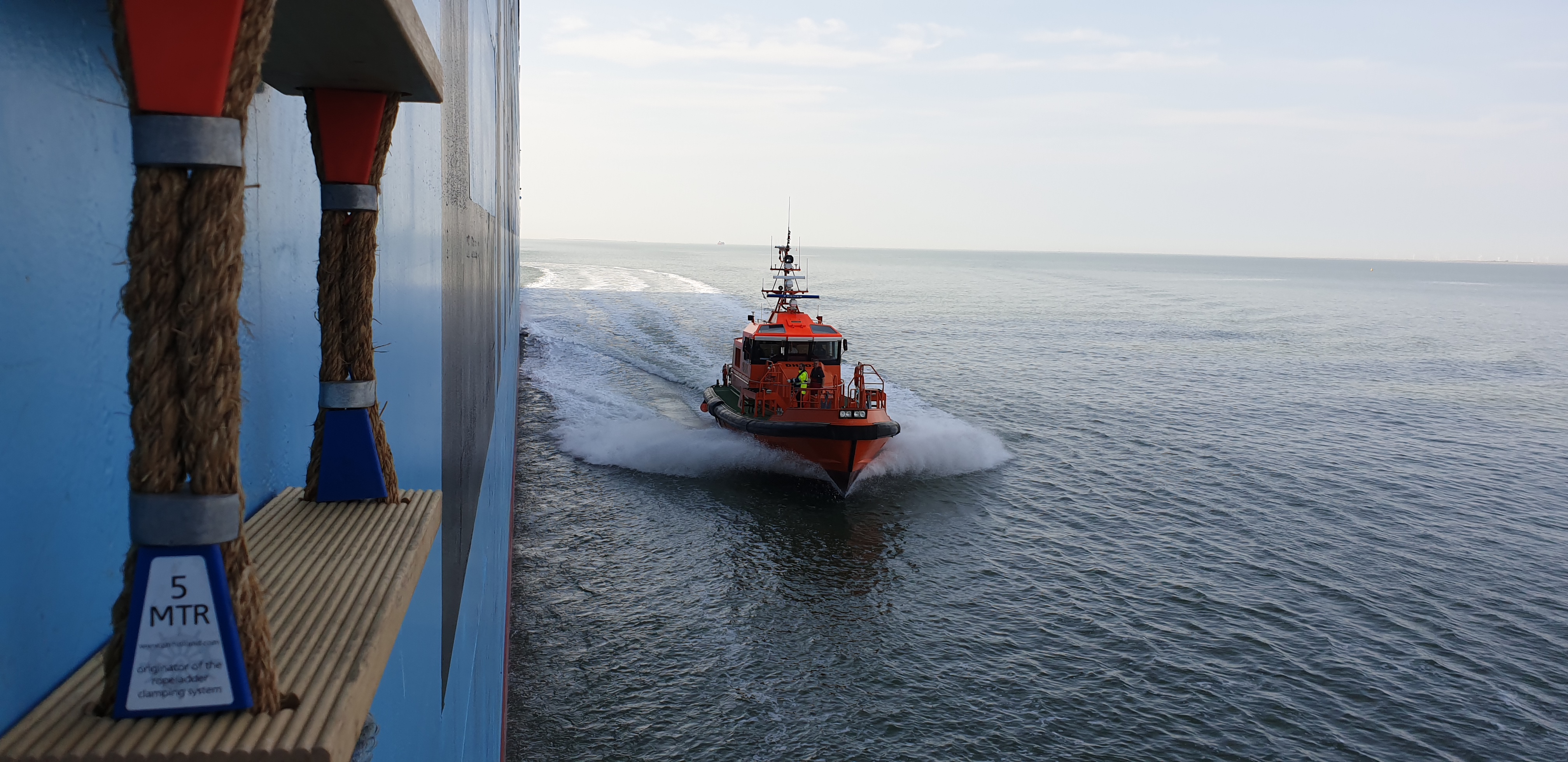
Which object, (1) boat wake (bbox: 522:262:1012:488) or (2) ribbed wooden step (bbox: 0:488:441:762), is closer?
(2) ribbed wooden step (bbox: 0:488:441:762)

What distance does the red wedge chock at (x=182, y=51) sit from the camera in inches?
34.6

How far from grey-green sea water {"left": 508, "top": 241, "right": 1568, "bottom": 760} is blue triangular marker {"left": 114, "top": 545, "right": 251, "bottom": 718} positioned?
12175mm

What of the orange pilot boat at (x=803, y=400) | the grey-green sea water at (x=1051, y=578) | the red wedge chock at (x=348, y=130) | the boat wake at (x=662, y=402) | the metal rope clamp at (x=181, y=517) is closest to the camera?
the metal rope clamp at (x=181, y=517)

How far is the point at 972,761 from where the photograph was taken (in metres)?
12.4

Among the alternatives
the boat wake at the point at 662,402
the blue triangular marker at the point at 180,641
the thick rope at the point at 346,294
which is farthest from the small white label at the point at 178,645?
the boat wake at the point at 662,402

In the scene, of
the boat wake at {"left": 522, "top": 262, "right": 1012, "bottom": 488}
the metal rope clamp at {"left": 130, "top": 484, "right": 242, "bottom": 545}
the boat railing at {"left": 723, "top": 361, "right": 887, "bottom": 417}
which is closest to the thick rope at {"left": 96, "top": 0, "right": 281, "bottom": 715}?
the metal rope clamp at {"left": 130, "top": 484, "right": 242, "bottom": 545}

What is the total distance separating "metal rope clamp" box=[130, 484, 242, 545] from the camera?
3.25 feet

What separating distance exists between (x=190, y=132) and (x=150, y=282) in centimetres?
17

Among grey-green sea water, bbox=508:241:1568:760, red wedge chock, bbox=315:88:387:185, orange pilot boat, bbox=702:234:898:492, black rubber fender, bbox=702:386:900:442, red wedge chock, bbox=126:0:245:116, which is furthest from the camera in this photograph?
orange pilot boat, bbox=702:234:898:492

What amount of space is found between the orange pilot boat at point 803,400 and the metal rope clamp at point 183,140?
20.2 m

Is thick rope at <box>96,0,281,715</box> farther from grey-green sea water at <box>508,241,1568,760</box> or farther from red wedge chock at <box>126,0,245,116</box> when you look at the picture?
grey-green sea water at <box>508,241,1568,760</box>

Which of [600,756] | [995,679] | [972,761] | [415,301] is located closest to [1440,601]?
[995,679]

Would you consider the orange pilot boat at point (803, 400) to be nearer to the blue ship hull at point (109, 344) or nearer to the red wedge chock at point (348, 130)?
the blue ship hull at point (109, 344)

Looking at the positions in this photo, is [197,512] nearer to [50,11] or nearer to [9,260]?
[9,260]
